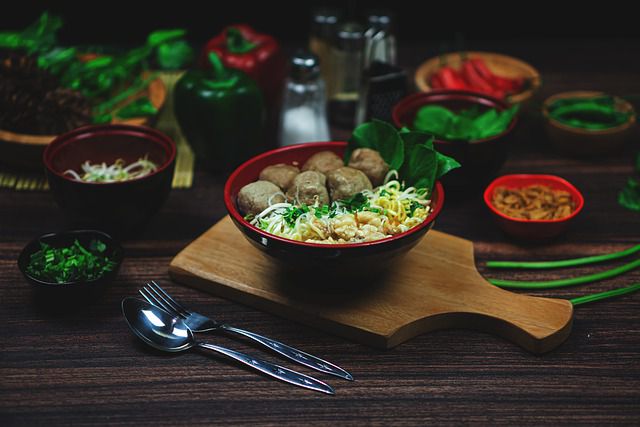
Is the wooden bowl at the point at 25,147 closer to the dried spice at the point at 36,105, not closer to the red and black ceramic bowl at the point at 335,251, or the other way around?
the dried spice at the point at 36,105

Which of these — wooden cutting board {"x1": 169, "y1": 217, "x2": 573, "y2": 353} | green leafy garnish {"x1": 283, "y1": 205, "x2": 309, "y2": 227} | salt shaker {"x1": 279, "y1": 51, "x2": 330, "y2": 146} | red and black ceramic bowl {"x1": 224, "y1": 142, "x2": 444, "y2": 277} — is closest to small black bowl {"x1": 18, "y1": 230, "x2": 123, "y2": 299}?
wooden cutting board {"x1": 169, "y1": 217, "x2": 573, "y2": 353}

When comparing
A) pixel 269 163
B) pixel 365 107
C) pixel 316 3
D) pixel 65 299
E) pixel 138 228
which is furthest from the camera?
pixel 316 3

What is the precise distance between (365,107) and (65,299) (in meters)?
1.30

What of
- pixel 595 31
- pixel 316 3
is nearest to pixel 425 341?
pixel 316 3

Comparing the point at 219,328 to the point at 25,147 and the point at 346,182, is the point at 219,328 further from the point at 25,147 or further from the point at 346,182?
the point at 25,147

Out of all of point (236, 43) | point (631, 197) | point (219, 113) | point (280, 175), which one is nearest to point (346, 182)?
point (280, 175)

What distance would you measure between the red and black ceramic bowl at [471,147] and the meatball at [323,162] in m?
0.35

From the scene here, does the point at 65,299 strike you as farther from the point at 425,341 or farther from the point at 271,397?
the point at 425,341

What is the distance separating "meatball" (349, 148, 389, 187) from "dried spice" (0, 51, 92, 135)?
38.7 inches

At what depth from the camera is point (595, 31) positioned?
409cm

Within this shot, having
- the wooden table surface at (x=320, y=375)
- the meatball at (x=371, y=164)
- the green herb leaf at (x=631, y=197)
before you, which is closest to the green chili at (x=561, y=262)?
the wooden table surface at (x=320, y=375)

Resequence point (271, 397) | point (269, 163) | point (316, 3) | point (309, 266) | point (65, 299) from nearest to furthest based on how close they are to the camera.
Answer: point (271, 397) → point (309, 266) → point (65, 299) → point (269, 163) → point (316, 3)

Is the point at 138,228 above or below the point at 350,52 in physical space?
below

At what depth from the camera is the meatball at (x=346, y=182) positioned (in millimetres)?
2004
